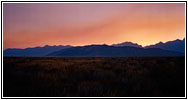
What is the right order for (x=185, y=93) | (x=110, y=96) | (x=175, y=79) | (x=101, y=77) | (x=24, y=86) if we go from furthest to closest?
(x=101, y=77) → (x=175, y=79) → (x=24, y=86) → (x=185, y=93) → (x=110, y=96)

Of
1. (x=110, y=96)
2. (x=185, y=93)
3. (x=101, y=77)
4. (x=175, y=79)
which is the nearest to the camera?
(x=110, y=96)

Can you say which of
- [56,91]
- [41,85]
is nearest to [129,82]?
[56,91]

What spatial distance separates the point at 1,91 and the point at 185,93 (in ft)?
20.3

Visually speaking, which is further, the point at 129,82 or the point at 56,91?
the point at 129,82

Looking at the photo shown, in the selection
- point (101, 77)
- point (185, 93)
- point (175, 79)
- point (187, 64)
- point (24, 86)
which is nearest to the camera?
point (185, 93)

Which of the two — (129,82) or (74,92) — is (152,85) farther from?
(74,92)

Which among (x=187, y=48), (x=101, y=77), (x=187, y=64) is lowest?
(x=101, y=77)

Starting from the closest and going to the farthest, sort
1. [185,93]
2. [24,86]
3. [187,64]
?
[185,93]
[24,86]
[187,64]

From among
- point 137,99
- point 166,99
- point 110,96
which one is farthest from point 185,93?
point 110,96

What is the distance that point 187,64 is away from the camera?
554cm

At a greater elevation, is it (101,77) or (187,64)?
(187,64)

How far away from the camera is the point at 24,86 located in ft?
16.4

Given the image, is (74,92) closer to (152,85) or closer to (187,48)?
(152,85)

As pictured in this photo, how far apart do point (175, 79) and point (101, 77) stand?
3204mm
